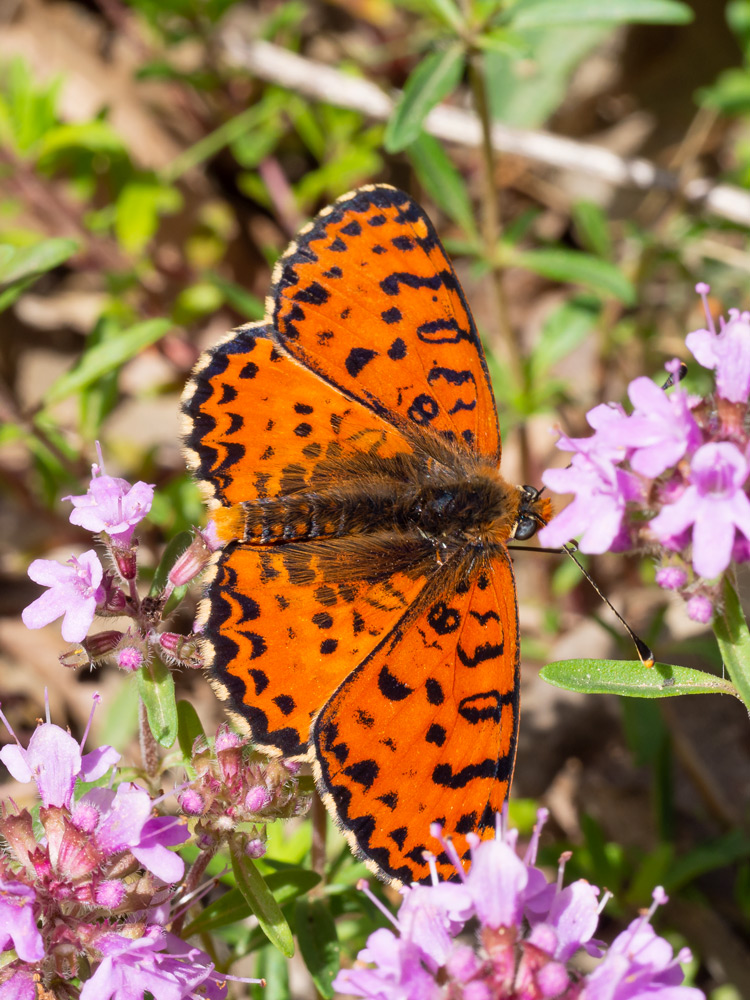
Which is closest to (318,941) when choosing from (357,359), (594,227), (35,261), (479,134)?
(357,359)

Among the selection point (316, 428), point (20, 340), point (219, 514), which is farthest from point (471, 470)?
point (20, 340)

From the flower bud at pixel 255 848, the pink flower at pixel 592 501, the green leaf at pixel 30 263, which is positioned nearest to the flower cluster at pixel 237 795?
the flower bud at pixel 255 848

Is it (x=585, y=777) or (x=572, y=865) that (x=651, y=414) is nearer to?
(x=572, y=865)

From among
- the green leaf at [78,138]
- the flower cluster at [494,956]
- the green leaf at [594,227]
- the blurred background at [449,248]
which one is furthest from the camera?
the green leaf at [594,227]

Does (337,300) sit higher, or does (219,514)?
(337,300)

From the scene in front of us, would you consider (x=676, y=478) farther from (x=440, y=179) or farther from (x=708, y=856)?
(x=440, y=179)

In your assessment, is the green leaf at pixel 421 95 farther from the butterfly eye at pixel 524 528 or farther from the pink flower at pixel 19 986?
the pink flower at pixel 19 986
